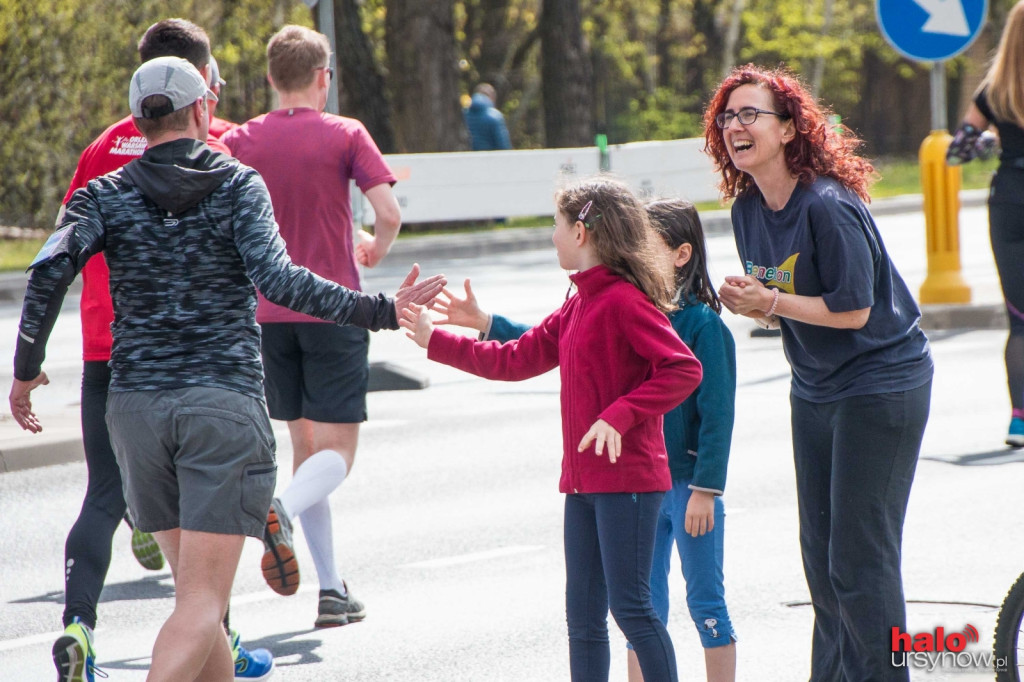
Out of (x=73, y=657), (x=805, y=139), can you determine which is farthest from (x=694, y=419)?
(x=73, y=657)

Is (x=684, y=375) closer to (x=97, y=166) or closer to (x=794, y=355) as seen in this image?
(x=794, y=355)

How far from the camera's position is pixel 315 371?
17.8ft

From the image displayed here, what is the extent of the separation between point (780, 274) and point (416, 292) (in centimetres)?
96

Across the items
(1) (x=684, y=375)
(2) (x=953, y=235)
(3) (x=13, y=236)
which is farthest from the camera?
(3) (x=13, y=236)

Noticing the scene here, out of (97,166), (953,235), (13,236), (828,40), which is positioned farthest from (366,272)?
(828,40)

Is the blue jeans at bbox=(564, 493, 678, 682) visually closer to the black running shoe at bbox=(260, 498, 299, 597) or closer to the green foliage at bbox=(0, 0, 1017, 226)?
the black running shoe at bbox=(260, 498, 299, 597)

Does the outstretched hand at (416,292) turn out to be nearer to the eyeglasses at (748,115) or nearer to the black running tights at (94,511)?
the eyeglasses at (748,115)

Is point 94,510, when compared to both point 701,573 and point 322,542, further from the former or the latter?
point 701,573

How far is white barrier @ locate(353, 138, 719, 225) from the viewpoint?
19922 mm

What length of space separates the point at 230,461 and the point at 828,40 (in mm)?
36200

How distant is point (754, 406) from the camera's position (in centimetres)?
909

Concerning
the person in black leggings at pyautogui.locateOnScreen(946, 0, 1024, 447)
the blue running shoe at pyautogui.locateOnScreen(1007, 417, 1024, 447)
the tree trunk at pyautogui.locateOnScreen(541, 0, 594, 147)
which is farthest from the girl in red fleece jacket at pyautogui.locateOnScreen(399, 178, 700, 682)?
the tree trunk at pyautogui.locateOnScreen(541, 0, 594, 147)

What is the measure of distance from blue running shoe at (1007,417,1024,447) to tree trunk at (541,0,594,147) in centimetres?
1833

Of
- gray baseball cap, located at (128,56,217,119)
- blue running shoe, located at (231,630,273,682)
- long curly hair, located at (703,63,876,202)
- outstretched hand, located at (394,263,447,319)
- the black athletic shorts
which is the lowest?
blue running shoe, located at (231,630,273,682)
